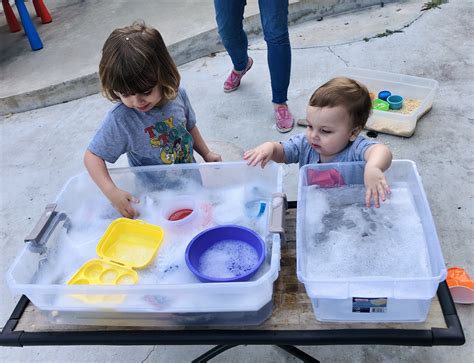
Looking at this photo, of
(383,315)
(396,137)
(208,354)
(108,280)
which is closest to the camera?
(383,315)

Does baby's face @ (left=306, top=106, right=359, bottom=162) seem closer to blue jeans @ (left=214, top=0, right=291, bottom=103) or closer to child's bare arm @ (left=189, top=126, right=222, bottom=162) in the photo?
child's bare arm @ (left=189, top=126, right=222, bottom=162)


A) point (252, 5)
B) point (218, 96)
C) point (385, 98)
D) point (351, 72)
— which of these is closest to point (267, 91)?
point (218, 96)

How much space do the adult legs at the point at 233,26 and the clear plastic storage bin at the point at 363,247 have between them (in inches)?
59.1

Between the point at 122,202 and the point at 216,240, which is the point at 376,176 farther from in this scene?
the point at 122,202

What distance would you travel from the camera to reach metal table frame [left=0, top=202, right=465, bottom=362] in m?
0.96

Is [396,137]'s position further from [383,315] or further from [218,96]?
[383,315]

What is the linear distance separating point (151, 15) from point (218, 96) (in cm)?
158

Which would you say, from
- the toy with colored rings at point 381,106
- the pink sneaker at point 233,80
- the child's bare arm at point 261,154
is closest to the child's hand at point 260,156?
the child's bare arm at point 261,154

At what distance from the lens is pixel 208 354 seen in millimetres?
1401

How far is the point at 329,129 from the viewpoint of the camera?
4.40 feet

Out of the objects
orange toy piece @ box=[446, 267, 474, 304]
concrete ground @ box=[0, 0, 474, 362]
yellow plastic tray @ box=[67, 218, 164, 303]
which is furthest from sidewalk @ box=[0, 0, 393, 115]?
orange toy piece @ box=[446, 267, 474, 304]

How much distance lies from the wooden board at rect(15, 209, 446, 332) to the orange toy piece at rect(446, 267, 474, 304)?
1.80 ft

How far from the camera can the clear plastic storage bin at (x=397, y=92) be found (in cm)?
234

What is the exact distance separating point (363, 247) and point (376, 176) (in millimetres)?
189
